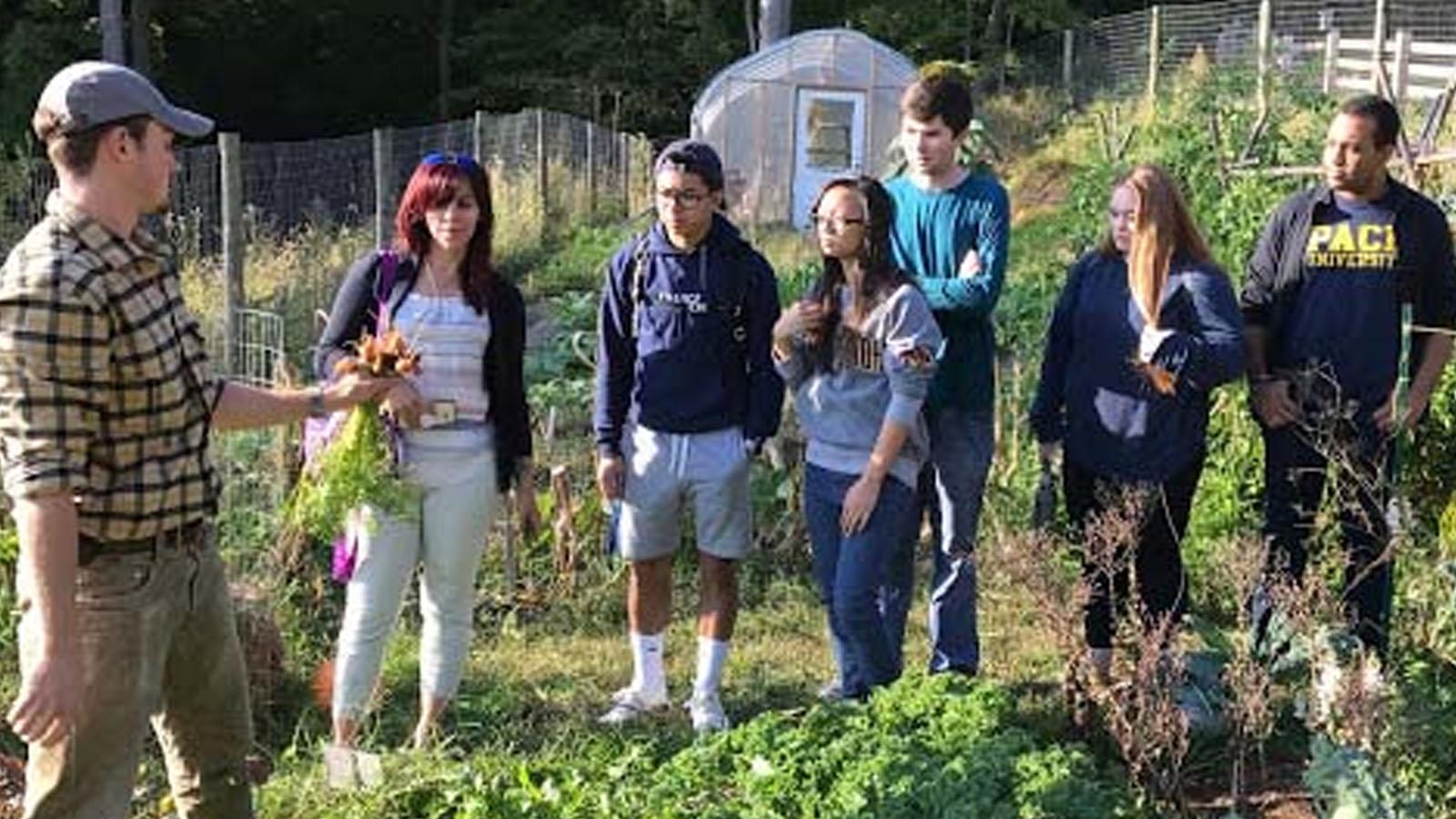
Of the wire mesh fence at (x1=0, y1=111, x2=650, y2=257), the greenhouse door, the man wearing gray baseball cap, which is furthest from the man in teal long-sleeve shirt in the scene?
the greenhouse door

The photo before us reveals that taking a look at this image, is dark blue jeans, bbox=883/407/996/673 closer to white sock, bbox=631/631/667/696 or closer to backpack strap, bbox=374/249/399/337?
white sock, bbox=631/631/667/696

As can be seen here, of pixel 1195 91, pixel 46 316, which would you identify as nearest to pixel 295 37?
pixel 1195 91

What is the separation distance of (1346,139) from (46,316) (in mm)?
3265

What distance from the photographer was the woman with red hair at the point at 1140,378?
439 centimetres

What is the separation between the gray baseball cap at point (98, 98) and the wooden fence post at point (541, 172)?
1467 centimetres

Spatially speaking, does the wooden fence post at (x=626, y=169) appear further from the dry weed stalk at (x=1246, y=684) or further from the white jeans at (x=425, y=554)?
the dry weed stalk at (x=1246, y=684)

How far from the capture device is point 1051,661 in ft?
18.0

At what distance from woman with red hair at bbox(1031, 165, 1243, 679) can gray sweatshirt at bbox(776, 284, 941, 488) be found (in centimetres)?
45

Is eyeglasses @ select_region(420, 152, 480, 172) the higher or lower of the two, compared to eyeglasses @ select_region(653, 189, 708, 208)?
higher

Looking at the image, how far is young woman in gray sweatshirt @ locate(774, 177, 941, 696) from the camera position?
4438 mm

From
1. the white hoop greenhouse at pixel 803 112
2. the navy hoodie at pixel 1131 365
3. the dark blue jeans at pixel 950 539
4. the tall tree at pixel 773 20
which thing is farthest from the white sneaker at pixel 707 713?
the tall tree at pixel 773 20

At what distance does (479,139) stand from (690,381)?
44.5ft

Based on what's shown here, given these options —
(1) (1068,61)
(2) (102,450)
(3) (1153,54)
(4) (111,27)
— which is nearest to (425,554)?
(2) (102,450)

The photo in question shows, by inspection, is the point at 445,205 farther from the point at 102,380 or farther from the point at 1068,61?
the point at 1068,61
